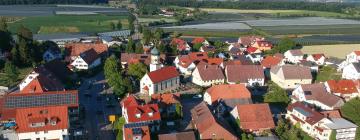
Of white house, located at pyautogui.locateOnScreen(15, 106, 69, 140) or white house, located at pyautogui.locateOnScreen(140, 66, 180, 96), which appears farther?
white house, located at pyautogui.locateOnScreen(140, 66, 180, 96)

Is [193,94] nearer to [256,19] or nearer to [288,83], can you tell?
[288,83]

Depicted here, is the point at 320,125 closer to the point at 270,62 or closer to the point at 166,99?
the point at 166,99

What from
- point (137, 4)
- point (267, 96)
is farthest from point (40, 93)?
point (137, 4)

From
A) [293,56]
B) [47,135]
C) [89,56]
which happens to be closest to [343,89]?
[293,56]

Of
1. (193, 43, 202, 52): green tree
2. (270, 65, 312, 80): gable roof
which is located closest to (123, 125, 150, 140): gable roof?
(270, 65, 312, 80): gable roof

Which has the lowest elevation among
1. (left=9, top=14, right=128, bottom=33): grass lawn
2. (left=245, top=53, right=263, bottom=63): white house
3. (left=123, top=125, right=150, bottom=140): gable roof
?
(left=123, top=125, right=150, bottom=140): gable roof

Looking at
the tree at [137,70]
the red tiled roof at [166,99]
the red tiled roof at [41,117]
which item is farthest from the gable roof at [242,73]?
the red tiled roof at [41,117]

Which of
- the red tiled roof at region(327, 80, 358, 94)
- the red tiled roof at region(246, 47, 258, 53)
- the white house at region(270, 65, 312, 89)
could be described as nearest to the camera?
the red tiled roof at region(327, 80, 358, 94)

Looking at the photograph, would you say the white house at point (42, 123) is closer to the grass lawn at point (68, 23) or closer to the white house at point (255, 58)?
the white house at point (255, 58)

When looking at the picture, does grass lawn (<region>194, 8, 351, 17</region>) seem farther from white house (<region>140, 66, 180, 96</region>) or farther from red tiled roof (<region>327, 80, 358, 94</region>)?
white house (<region>140, 66, 180, 96</region>)
